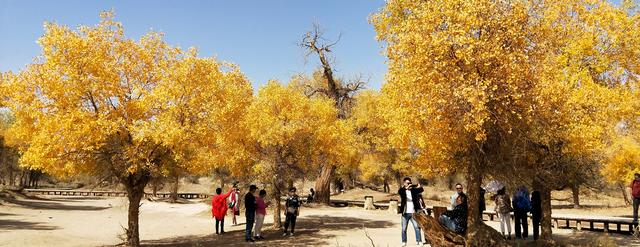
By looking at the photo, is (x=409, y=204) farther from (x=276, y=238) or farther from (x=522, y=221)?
(x=276, y=238)

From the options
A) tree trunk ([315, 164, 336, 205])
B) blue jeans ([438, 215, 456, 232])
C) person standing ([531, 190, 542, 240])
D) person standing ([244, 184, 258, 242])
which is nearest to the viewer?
blue jeans ([438, 215, 456, 232])

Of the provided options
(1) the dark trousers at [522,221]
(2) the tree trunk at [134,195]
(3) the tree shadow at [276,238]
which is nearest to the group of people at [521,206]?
(1) the dark trousers at [522,221]

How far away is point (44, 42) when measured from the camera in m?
11.6

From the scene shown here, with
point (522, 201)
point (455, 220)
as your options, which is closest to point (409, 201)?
point (455, 220)

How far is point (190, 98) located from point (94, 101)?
8.36 feet

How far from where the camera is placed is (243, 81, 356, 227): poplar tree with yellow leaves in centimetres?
1728

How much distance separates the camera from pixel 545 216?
39.5 feet

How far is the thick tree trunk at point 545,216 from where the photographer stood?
11910 mm

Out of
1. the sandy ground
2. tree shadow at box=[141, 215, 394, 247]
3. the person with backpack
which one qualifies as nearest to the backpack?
the person with backpack

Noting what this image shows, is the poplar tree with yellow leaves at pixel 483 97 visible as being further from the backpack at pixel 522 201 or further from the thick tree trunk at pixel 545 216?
the backpack at pixel 522 201

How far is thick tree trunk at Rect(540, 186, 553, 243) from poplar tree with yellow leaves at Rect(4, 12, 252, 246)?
896 centimetres

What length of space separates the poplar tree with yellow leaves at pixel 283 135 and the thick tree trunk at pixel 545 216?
8179 mm

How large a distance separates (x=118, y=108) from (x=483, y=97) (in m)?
9.35

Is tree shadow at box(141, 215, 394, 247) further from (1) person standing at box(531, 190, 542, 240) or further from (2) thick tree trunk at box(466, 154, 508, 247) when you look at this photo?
(1) person standing at box(531, 190, 542, 240)
